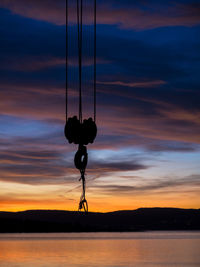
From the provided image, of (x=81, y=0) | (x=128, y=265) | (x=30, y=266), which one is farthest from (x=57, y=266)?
(x=81, y=0)

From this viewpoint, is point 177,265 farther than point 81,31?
Yes

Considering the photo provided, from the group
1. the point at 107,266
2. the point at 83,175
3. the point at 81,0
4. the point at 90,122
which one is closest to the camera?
the point at 83,175

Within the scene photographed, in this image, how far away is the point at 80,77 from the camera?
426 inches

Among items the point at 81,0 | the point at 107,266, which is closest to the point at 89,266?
the point at 107,266

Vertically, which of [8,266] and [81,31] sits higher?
[81,31]

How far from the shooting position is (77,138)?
10898mm

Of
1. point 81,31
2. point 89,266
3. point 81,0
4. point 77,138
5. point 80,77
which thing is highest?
point 81,0

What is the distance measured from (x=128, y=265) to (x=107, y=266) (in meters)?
3.83

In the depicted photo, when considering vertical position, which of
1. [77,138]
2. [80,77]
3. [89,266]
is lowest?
[89,266]

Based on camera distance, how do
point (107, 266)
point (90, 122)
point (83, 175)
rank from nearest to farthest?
point (83, 175) → point (90, 122) → point (107, 266)

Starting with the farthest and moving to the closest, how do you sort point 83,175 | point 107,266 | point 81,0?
point 107,266
point 81,0
point 83,175

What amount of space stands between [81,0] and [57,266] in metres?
66.8

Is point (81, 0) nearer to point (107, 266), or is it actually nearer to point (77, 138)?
point (77, 138)

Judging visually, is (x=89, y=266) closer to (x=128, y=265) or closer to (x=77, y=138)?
(x=128, y=265)
